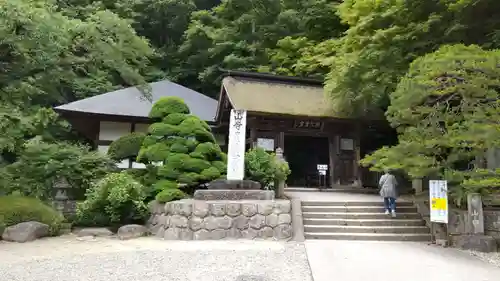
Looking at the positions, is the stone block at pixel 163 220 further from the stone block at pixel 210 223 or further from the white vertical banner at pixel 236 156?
the white vertical banner at pixel 236 156

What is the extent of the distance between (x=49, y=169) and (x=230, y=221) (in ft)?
19.2

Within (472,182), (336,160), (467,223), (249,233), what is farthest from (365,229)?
(336,160)

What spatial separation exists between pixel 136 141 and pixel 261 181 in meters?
4.75

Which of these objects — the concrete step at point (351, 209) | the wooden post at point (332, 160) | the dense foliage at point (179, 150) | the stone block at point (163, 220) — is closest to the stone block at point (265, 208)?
the concrete step at point (351, 209)

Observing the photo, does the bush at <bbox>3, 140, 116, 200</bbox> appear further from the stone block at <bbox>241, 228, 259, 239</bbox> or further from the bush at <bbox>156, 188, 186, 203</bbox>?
the stone block at <bbox>241, 228, 259, 239</bbox>

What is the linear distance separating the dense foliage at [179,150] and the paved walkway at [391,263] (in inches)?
140

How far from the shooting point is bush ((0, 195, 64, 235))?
362 inches

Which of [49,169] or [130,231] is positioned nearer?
[130,231]

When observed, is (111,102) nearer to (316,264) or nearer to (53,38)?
(53,38)

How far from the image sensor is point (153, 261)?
21.2 ft

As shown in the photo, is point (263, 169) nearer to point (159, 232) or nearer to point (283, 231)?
point (283, 231)

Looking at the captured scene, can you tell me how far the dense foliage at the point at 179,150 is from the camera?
33.9 feet

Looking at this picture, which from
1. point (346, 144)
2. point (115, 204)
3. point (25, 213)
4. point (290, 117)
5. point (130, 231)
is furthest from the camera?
point (346, 144)

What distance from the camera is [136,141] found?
12.9m
